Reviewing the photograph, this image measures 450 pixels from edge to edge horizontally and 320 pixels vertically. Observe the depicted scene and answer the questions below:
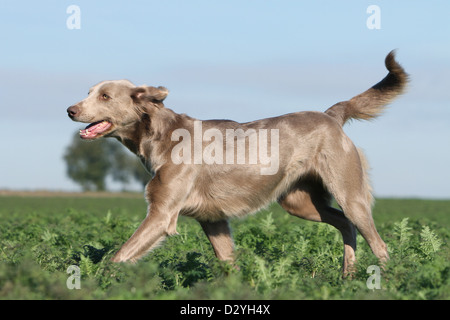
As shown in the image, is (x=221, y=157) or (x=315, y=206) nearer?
(x=221, y=157)

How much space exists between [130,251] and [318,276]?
78.1 inches

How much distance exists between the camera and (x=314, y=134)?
7.11 meters

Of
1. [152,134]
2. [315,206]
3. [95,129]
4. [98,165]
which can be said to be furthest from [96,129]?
[98,165]

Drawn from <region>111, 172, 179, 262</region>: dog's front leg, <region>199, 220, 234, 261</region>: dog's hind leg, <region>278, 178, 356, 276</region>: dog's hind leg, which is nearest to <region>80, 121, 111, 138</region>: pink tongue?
<region>111, 172, 179, 262</region>: dog's front leg

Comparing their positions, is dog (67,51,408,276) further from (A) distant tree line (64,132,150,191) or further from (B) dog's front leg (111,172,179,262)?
(A) distant tree line (64,132,150,191)

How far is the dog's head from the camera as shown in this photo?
Answer: 6.80 meters

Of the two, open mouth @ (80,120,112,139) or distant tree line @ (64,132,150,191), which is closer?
open mouth @ (80,120,112,139)

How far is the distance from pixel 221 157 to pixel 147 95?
1.10 metres

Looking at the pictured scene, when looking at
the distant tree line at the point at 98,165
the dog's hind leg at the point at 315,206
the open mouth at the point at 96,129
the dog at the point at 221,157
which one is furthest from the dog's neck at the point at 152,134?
the distant tree line at the point at 98,165

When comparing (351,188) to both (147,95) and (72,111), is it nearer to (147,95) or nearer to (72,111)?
(147,95)

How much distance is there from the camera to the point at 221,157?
691cm

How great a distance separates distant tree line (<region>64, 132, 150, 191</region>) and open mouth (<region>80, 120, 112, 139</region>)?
86.7m

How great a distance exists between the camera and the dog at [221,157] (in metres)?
6.76
